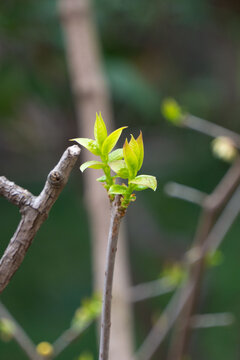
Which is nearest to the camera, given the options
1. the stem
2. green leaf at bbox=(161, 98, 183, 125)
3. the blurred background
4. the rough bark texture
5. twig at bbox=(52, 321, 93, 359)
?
the stem

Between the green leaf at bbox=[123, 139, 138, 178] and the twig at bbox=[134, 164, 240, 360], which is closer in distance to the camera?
the green leaf at bbox=[123, 139, 138, 178]

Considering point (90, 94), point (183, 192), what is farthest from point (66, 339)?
point (183, 192)

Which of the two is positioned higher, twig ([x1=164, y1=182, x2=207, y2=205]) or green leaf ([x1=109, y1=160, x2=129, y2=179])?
green leaf ([x1=109, y1=160, x2=129, y2=179])

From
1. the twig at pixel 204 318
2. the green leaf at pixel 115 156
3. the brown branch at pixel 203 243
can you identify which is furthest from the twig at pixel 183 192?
the green leaf at pixel 115 156

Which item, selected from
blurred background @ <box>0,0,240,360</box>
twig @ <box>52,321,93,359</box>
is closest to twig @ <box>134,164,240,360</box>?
twig @ <box>52,321,93,359</box>

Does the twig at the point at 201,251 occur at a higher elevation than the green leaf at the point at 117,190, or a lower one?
lower

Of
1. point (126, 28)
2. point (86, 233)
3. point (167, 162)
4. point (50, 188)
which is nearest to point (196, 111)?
point (167, 162)

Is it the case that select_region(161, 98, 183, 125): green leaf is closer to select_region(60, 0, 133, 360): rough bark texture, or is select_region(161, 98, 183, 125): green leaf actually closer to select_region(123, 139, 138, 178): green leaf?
select_region(123, 139, 138, 178): green leaf

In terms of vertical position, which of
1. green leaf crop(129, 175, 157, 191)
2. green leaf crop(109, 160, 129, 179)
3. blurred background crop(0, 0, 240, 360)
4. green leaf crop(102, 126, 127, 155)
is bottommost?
blurred background crop(0, 0, 240, 360)

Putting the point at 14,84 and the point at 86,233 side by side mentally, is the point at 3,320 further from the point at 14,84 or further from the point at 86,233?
the point at 86,233

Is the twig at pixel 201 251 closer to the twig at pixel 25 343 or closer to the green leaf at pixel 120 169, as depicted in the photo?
the twig at pixel 25 343
